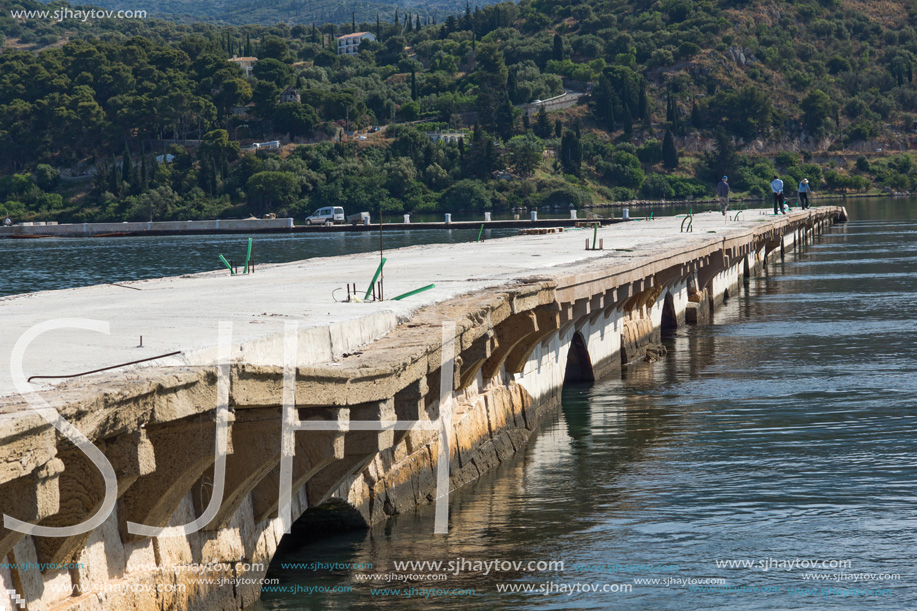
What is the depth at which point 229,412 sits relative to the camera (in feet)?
28.1

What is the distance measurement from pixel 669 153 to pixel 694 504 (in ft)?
600

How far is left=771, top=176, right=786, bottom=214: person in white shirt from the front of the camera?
203 feet

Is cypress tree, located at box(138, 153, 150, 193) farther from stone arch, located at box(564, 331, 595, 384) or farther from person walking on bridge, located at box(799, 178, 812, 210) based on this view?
stone arch, located at box(564, 331, 595, 384)

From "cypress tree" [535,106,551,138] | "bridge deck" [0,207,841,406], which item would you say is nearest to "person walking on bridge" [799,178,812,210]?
"bridge deck" [0,207,841,406]

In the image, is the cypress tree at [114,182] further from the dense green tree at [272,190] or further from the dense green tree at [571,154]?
the dense green tree at [571,154]

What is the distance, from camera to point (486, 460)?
1712cm

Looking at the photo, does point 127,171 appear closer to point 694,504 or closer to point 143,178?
point 143,178

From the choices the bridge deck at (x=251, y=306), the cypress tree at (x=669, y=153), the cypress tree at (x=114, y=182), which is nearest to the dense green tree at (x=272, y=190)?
the cypress tree at (x=114, y=182)

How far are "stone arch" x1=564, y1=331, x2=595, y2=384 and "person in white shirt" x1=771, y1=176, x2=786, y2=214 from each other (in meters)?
37.8

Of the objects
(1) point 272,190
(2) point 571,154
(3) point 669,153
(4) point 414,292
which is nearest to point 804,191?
(4) point 414,292

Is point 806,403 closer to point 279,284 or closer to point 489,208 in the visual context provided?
point 279,284

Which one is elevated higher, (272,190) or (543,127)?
(543,127)

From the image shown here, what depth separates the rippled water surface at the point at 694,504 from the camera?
470 inches

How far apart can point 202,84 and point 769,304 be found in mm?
157957
